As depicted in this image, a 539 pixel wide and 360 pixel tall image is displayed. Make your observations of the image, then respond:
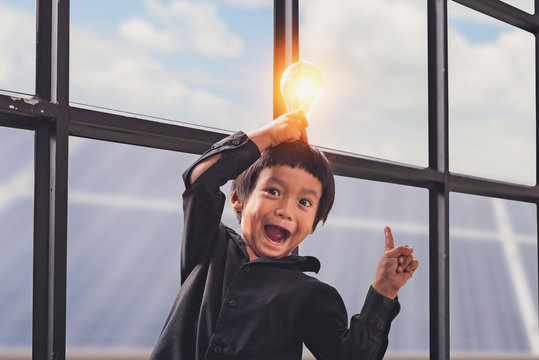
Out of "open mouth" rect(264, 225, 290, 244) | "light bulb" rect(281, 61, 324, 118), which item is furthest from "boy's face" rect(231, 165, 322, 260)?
"light bulb" rect(281, 61, 324, 118)

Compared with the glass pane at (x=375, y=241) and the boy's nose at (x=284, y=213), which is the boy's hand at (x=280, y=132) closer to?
the boy's nose at (x=284, y=213)

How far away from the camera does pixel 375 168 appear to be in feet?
4.45

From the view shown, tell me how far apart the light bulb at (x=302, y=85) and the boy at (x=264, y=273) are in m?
0.03

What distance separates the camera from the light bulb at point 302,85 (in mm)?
929

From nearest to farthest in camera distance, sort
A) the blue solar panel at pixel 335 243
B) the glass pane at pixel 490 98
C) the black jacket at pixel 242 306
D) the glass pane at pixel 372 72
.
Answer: the black jacket at pixel 242 306 → the blue solar panel at pixel 335 243 → the glass pane at pixel 372 72 → the glass pane at pixel 490 98

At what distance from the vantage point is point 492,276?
1995 mm

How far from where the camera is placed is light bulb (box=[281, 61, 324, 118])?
0.93 m

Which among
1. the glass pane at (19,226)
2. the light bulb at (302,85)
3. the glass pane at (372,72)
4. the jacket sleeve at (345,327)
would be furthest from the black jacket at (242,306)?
the glass pane at (372,72)

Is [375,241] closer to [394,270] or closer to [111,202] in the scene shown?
[111,202]

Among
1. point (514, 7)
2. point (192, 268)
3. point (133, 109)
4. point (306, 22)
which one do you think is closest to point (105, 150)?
point (133, 109)

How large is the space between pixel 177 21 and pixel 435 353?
3.35 ft

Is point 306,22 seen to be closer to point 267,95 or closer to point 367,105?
point 267,95

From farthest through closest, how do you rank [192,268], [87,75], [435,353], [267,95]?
[435,353], [267,95], [87,75], [192,268]

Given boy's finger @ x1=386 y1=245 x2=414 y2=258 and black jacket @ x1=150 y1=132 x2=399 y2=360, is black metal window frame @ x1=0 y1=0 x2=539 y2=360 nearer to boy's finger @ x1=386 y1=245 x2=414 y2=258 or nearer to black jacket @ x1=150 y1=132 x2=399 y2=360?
black jacket @ x1=150 y1=132 x2=399 y2=360
